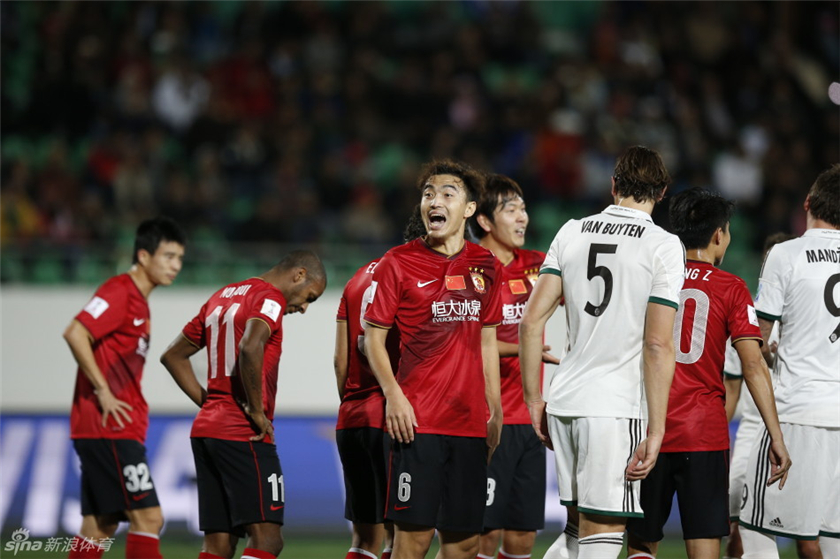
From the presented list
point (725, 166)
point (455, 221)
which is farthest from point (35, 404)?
point (725, 166)

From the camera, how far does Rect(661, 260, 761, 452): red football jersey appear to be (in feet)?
17.1

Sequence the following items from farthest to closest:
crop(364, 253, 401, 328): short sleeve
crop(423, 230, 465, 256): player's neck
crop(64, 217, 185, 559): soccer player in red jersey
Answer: crop(64, 217, 185, 559): soccer player in red jersey
crop(423, 230, 465, 256): player's neck
crop(364, 253, 401, 328): short sleeve

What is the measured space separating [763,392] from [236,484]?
112 inches

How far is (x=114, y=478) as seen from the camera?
6.84 meters

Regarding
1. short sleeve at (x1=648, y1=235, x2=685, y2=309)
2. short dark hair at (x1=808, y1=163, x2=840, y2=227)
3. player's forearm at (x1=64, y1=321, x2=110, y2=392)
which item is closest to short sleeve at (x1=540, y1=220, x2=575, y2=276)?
short sleeve at (x1=648, y1=235, x2=685, y2=309)

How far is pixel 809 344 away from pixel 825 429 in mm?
457

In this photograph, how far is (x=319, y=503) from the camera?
945cm

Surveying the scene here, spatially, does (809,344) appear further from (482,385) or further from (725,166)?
(725,166)

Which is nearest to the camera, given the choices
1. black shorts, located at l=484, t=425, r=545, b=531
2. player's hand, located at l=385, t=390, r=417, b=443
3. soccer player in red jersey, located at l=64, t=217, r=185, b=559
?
player's hand, located at l=385, t=390, r=417, b=443

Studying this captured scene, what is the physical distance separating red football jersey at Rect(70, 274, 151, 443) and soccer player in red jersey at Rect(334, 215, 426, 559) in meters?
1.94

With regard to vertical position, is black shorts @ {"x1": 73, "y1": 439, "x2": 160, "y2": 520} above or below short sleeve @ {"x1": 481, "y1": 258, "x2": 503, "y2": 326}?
below

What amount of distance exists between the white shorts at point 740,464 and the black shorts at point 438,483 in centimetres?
203

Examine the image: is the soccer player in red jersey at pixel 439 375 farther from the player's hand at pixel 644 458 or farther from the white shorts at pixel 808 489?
the white shorts at pixel 808 489

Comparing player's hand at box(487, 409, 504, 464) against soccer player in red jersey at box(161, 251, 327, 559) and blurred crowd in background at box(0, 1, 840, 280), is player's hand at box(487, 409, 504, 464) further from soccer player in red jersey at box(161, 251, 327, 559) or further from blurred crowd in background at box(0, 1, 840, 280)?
blurred crowd in background at box(0, 1, 840, 280)
